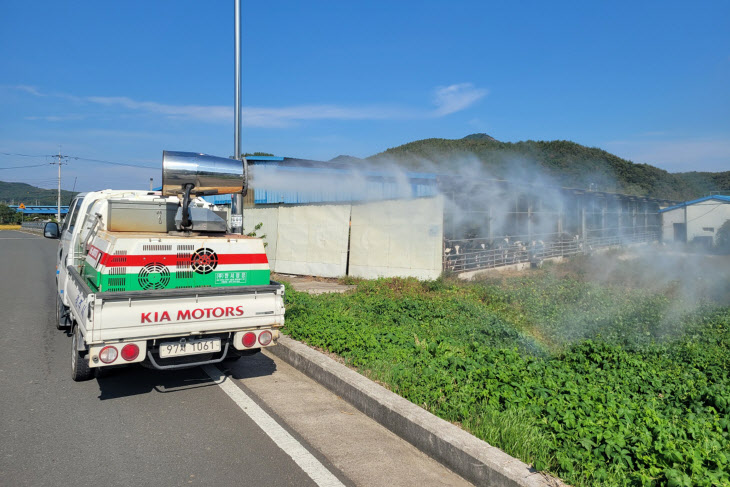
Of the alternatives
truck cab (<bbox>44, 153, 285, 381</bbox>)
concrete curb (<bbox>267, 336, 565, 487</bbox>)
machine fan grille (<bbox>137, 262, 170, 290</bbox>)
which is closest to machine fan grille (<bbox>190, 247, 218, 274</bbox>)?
truck cab (<bbox>44, 153, 285, 381</bbox>)

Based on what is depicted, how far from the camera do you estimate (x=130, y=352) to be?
491 centimetres

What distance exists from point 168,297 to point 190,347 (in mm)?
611

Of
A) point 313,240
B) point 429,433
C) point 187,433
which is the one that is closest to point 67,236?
point 187,433

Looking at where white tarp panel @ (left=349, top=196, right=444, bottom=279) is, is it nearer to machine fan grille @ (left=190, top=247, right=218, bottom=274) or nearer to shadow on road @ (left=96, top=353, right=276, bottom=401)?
shadow on road @ (left=96, top=353, right=276, bottom=401)

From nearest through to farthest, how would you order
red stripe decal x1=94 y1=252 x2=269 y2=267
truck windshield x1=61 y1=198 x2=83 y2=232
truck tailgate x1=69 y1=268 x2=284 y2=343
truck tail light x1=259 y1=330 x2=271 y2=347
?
1. truck tailgate x1=69 y1=268 x2=284 y2=343
2. red stripe decal x1=94 y1=252 x2=269 y2=267
3. truck tail light x1=259 y1=330 x2=271 y2=347
4. truck windshield x1=61 y1=198 x2=83 y2=232

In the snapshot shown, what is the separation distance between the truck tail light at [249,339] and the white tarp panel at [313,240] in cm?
1038

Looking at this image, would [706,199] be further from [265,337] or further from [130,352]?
[130,352]

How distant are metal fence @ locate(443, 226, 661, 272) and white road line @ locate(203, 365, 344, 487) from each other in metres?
9.86

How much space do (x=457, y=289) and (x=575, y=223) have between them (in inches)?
685

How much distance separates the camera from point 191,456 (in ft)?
13.0

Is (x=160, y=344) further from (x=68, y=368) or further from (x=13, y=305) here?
(x=13, y=305)

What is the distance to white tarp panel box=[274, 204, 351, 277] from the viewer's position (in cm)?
1611

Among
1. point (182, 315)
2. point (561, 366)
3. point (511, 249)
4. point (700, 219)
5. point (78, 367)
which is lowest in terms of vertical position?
point (561, 366)

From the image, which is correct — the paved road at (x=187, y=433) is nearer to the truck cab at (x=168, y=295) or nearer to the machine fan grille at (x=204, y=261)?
the truck cab at (x=168, y=295)
